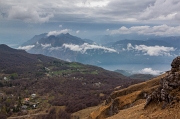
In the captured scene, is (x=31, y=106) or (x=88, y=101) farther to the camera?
(x=31, y=106)

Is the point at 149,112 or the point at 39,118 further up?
the point at 149,112

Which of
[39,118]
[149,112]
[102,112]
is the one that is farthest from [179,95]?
[39,118]

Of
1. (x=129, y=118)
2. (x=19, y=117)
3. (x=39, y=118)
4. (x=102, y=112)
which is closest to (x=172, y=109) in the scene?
(x=129, y=118)

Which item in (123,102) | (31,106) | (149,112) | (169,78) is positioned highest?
(169,78)

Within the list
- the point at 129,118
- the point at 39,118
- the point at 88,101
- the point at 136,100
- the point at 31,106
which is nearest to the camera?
the point at 129,118

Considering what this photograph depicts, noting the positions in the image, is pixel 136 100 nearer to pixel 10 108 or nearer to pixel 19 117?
pixel 19 117

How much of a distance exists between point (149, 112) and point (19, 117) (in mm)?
143972

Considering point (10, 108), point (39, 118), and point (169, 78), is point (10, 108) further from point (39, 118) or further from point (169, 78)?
point (169, 78)

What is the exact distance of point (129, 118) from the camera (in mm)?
37156

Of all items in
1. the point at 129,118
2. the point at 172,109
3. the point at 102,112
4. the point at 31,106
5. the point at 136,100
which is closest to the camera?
the point at 172,109

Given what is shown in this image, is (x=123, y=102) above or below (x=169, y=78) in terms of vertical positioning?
below

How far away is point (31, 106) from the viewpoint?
198m

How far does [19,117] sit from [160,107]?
146 metres

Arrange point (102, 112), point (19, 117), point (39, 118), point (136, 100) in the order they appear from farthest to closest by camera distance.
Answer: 1. point (19, 117)
2. point (39, 118)
3. point (102, 112)
4. point (136, 100)
